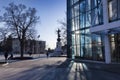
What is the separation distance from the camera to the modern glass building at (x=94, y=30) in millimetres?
30367

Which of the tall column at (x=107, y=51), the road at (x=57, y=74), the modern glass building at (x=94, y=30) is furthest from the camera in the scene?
the tall column at (x=107, y=51)

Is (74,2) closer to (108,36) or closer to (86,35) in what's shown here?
(86,35)

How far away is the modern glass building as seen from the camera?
99.6ft

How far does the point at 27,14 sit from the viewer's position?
51281 millimetres

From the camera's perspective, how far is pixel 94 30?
101ft

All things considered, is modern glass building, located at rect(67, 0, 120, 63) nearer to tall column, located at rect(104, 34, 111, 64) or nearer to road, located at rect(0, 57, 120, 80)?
tall column, located at rect(104, 34, 111, 64)

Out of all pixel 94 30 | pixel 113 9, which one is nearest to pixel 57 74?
pixel 94 30

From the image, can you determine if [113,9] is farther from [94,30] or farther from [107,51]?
[107,51]

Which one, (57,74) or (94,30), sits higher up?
(94,30)

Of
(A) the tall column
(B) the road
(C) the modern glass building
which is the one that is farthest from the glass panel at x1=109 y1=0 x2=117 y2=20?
(B) the road

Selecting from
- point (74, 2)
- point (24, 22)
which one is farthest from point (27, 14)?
point (74, 2)

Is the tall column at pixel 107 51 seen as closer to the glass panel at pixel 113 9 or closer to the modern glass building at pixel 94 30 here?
the modern glass building at pixel 94 30

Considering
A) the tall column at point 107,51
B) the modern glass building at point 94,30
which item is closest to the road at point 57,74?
the modern glass building at point 94,30

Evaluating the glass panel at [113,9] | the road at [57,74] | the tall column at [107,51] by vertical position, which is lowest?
the road at [57,74]
